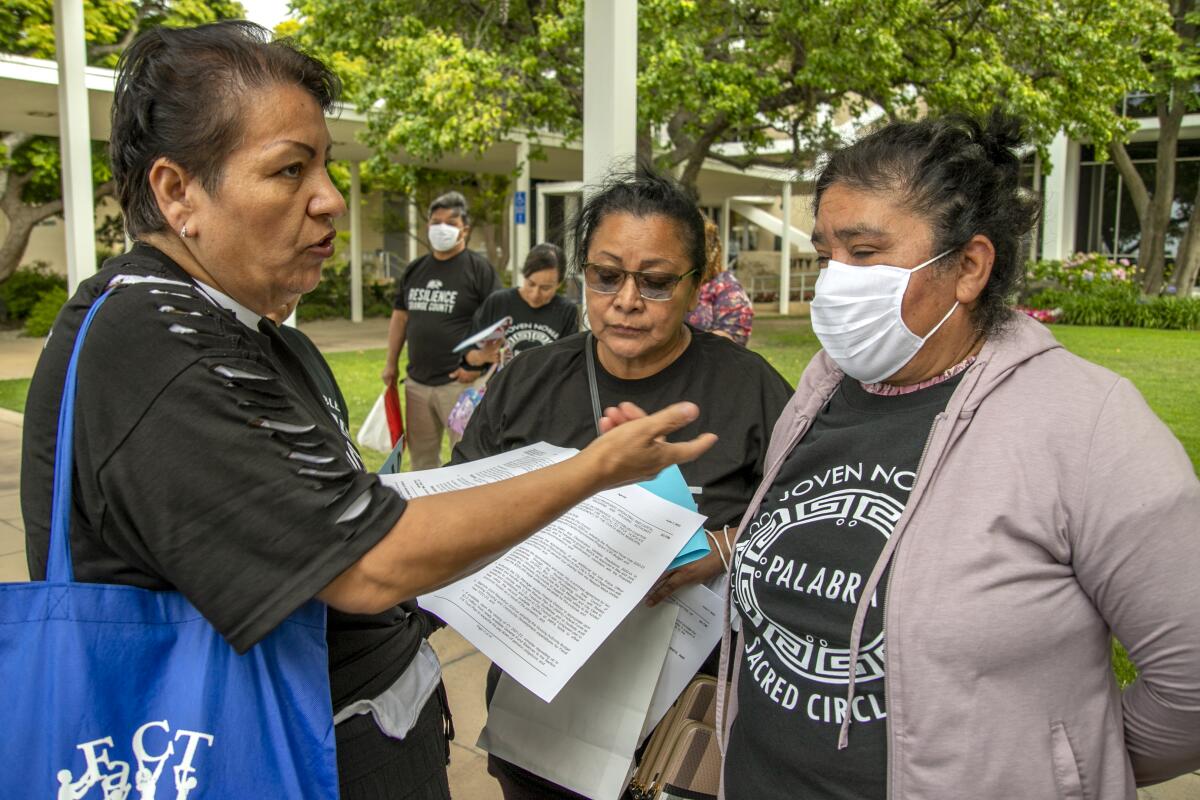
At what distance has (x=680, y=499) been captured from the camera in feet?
6.15

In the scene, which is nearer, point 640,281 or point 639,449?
point 639,449

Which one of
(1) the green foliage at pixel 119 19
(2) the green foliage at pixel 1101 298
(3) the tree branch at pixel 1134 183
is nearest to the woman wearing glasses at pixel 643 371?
(1) the green foliage at pixel 119 19

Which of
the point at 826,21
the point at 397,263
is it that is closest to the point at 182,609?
the point at 826,21

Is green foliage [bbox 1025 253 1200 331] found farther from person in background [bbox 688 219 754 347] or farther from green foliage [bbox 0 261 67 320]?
green foliage [bbox 0 261 67 320]

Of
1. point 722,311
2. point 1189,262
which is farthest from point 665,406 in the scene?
point 1189,262

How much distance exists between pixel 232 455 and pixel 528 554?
76 centimetres

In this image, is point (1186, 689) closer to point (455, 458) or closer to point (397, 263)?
point (455, 458)

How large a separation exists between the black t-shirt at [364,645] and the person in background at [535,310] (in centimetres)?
426

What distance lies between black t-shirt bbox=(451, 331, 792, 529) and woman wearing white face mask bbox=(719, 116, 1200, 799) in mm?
251

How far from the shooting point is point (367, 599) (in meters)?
1.21

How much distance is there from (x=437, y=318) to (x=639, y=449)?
5.42m

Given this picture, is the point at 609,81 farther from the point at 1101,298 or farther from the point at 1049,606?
the point at 1101,298

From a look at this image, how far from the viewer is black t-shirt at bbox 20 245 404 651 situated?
114 centimetres

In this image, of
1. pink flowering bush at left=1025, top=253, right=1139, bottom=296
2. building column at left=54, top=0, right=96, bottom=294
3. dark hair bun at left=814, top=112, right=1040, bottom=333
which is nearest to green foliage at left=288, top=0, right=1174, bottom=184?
building column at left=54, top=0, right=96, bottom=294
